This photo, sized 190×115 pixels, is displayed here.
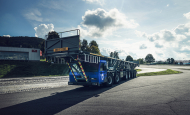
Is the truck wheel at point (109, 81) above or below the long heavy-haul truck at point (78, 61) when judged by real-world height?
below

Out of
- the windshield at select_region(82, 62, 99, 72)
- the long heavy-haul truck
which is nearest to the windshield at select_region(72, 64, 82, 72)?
the long heavy-haul truck

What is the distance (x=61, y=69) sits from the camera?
32438 millimetres

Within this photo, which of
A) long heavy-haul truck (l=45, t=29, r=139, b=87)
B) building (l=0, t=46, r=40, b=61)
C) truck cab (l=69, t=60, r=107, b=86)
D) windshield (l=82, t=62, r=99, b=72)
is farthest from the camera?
building (l=0, t=46, r=40, b=61)

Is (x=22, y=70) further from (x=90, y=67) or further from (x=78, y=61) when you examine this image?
(x=78, y=61)

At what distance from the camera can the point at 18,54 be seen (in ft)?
126

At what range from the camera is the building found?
35719 mm

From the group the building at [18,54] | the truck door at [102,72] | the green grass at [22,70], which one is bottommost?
the green grass at [22,70]

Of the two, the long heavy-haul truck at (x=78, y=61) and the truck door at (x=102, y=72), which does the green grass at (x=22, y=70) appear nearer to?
the long heavy-haul truck at (x=78, y=61)

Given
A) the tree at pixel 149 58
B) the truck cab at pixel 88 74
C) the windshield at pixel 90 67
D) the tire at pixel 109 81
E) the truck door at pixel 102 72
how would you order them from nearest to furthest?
the truck cab at pixel 88 74 < the windshield at pixel 90 67 < the truck door at pixel 102 72 < the tire at pixel 109 81 < the tree at pixel 149 58

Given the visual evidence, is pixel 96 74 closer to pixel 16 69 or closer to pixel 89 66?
pixel 89 66

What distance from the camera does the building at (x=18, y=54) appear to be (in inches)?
1406

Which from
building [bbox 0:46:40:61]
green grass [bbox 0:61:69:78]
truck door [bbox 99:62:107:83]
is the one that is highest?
building [bbox 0:46:40:61]

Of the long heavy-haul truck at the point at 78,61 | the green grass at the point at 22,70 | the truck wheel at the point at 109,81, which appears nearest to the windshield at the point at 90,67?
the long heavy-haul truck at the point at 78,61

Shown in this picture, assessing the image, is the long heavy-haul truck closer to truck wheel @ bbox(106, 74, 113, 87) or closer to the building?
truck wheel @ bbox(106, 74, 113, 87)
